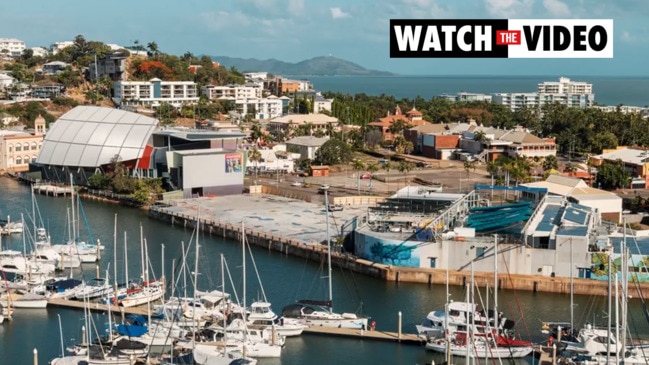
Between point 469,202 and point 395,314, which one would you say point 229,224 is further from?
point 395,314

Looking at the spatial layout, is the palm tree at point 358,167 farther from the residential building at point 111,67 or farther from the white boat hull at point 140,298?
the residential building at point 111,67

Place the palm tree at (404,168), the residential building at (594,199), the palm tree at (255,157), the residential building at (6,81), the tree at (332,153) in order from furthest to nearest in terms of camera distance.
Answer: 1. the residential building at (6,81)
2. the tree at (332,153)
3. the palm tree at (255,157)
4. the palm tree at (404,168)
5. the residential building at (594,199)

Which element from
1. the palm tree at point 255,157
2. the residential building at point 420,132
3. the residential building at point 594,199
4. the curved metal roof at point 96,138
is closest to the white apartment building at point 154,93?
the residential building at point 420,132

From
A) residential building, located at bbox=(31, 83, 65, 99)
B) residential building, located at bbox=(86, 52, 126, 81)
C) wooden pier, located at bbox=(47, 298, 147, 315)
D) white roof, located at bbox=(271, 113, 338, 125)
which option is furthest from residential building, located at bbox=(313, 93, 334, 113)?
wooden pier, located at bbox=(47, 298, 147, 315)

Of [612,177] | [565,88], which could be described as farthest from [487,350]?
[565,88]

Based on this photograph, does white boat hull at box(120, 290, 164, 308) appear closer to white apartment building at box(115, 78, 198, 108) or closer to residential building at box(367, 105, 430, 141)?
residential building at box(367, 105, 430, 141)

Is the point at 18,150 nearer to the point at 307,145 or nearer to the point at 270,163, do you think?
the point at 270,163
